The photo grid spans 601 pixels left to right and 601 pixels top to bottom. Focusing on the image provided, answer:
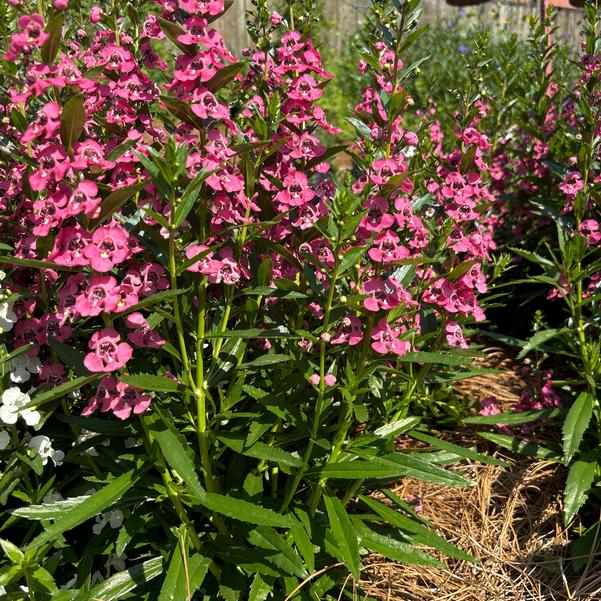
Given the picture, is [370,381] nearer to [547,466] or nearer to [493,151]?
[547,466]

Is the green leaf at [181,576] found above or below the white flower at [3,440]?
below

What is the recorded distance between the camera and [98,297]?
174 cm

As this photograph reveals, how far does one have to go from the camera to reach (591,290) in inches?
130

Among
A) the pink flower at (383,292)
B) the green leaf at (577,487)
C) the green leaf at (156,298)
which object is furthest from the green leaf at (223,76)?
the green leaf at (577,487)

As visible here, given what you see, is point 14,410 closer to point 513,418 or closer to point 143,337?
point 143,337

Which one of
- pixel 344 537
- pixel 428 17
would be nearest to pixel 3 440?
pixel 344 537

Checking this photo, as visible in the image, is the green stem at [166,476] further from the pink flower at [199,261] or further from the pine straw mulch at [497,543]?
the pine straw mulch at [497,543]

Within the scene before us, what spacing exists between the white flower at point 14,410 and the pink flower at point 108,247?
587mm

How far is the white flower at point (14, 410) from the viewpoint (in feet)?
6.61

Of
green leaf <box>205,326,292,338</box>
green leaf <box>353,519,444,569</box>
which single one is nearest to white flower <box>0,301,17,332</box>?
green leaf <box>205,326,292,338</box>

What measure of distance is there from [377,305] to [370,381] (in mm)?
609

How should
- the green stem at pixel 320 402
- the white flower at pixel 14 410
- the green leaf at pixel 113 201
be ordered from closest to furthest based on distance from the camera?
the green leaf at pixel 113 201, the green stem at pixel 320 402, the white flower at pixel 14 410

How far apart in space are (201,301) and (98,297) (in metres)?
0.37

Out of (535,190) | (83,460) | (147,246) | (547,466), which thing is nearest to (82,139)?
(147,246)
